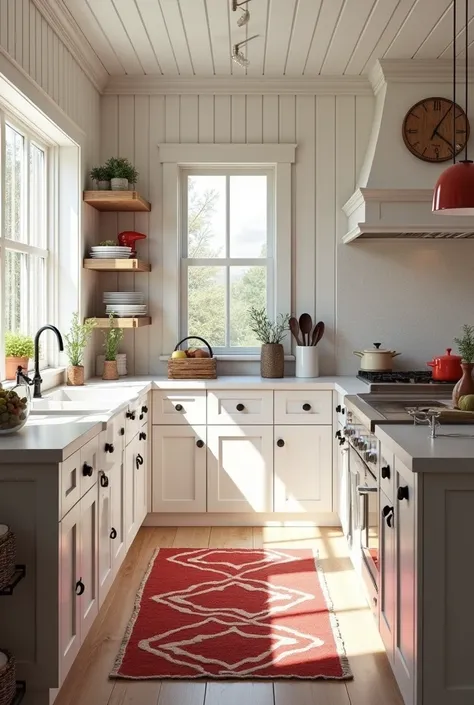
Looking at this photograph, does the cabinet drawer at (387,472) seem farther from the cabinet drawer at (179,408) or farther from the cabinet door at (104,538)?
the cabinet drawer at (179,408)

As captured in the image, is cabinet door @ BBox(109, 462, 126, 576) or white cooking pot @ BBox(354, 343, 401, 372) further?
white cooking pot @ BBox(354, 343, 401, 372)

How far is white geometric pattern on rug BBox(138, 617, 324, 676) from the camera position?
288 centimetres

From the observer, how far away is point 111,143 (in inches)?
200

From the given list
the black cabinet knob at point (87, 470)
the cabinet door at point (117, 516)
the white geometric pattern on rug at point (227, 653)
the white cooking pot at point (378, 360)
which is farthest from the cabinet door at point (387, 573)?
the white cooking pot at point (378, 360)

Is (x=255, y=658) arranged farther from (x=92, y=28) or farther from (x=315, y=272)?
(x=92, y=28)

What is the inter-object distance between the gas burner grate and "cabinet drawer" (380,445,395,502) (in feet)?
5.08

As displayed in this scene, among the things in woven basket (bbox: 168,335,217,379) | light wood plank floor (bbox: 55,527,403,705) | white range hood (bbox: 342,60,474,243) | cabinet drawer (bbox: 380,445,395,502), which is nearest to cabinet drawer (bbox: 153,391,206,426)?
woven basket (bbox: 168,335,217,379)

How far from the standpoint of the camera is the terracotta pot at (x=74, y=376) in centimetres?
437

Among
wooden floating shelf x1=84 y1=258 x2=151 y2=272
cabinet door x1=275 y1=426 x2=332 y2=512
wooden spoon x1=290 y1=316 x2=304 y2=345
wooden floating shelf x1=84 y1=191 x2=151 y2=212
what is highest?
wooden floating shelf x1=84 y1=191 x2=151 y2=212

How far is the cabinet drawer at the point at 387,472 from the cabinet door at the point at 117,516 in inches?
47.0

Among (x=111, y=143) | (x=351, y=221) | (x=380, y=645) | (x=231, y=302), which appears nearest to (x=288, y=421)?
(x=231, y=302)

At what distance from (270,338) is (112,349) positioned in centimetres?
102

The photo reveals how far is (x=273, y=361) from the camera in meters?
4.86

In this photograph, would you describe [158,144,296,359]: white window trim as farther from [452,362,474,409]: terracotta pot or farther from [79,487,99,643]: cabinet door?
[79,487,99,643]: cabinet door
